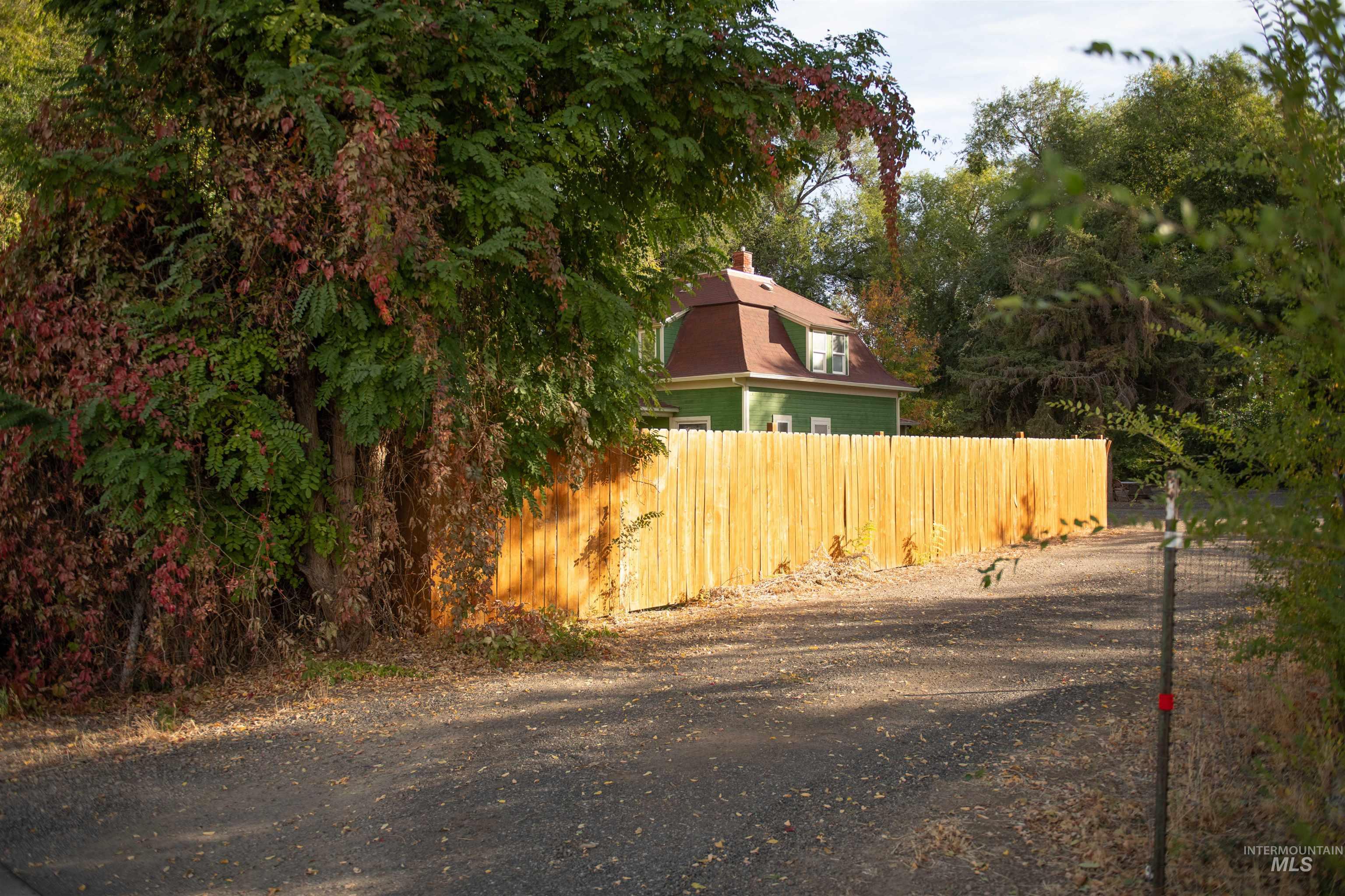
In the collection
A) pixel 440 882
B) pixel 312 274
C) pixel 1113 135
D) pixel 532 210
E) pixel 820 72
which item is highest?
pixel 1113 135

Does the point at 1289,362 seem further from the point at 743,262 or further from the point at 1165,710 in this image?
the point at 743,262

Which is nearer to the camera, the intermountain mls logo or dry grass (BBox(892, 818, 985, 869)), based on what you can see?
the intermountain mls logo

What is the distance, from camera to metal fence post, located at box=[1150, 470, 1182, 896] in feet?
12.0

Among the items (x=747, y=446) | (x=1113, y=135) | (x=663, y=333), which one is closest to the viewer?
(x=747, y=446)

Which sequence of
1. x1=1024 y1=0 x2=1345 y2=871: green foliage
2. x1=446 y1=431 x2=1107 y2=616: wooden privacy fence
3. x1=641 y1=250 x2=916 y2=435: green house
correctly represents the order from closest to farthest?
x1=1024 y1=0 x2=1345 y2=871: green foliage < x1=446 y1=431 x2=1107 y2=616: wooden privacy fence < x1=641 y1=250 x2=916 y2=435: green house

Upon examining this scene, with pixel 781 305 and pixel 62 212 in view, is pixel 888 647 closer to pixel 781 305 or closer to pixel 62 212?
pixel 62 212

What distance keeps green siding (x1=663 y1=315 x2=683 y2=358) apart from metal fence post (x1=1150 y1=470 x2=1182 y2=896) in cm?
2447

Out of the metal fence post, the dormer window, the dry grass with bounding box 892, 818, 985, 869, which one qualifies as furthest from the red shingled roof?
the metal fence post

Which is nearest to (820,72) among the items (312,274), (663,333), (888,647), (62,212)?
(312,274)

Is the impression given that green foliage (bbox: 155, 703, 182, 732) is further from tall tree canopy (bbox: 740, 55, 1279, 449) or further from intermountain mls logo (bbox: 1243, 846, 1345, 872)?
tall tree canopy (bbox: 740, 55, 1279, 449)

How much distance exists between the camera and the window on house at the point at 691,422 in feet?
89.6

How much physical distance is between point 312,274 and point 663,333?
2152cm

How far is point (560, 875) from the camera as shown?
4.14 metres

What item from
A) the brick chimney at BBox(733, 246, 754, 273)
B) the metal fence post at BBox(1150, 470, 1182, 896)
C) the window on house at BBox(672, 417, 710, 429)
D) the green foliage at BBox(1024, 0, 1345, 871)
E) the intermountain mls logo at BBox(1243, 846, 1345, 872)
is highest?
the brick chimney at BBox(733, 246, 754, 273)
